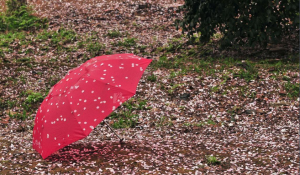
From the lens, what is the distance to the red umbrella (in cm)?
538

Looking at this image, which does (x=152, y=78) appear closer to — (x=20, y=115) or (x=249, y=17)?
(x=249, y=17)

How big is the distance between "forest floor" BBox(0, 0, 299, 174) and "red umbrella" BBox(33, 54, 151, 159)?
547mm

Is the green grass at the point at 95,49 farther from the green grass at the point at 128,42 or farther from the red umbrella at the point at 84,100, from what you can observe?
the red umbrella at the point at 84,100

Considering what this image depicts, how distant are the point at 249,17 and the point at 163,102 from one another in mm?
3760

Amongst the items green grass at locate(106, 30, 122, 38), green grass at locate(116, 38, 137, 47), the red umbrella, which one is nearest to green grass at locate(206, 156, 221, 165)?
the red umbrella

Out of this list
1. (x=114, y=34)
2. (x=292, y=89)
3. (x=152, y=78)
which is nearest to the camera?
(x=292, y=89)

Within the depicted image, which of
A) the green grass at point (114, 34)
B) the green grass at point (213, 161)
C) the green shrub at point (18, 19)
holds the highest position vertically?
the green shrub at point (18, 19)

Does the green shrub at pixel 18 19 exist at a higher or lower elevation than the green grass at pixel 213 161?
higher

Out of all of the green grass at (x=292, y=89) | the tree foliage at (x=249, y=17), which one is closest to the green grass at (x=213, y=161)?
the green grass at (x=292, y=89)

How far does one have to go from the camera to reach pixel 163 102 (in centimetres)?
900

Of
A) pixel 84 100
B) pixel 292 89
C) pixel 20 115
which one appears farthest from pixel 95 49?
pixel 84 100

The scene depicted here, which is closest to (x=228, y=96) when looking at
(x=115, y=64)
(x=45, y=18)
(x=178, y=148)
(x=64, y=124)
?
(x=178, y=148)

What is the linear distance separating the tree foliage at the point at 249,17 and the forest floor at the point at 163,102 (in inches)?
28.1

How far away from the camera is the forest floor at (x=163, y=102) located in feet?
19.3
